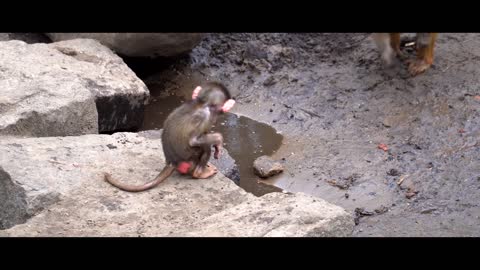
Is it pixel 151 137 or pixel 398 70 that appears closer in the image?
pixel 151 137

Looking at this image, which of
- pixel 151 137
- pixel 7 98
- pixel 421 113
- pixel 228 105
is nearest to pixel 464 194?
pixel 421 113

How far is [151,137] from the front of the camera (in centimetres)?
Result: 483

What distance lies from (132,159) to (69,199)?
568 millimetres

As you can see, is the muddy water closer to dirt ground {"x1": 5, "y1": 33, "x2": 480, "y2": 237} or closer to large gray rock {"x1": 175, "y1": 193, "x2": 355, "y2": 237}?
dirt ground {"x1": 5, "y1": 33, "x2": 480, "y2": 237}

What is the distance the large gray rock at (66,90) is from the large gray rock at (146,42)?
0.18 m

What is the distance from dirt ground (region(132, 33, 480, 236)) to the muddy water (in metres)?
0.10

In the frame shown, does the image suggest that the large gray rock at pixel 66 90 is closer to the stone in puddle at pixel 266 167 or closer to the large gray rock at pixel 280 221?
the stone in puddle at pixel 266 167

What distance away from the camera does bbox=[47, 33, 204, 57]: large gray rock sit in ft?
19.6

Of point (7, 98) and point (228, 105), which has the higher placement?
point (228, 105)

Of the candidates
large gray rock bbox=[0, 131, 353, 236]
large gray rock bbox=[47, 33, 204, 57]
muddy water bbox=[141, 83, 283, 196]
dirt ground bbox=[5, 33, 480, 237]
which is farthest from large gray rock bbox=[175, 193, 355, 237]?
large gray rock bbox=[47, 33, 204, 57]

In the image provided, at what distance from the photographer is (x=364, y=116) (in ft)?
18.9

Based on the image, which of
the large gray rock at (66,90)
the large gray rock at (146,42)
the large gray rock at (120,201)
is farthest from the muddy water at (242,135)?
the large gray rock at (120,201)

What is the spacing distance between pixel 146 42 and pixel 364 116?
1.94 meters

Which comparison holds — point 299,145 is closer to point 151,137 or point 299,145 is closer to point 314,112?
point 314,112
